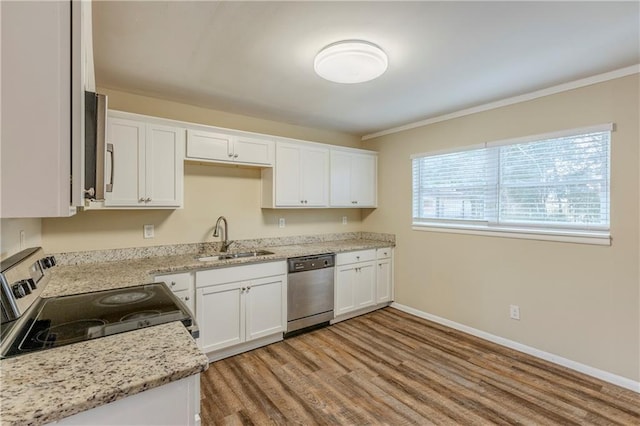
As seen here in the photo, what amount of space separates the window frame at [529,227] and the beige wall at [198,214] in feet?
5.04

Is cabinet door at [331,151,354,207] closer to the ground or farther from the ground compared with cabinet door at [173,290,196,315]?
farther from the ground

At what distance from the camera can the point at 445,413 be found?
211 cm

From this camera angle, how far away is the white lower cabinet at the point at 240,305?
107 inches

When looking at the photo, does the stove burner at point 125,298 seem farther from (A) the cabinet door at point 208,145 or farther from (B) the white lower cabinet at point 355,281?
(B) the white lower cabinet at point 355,281

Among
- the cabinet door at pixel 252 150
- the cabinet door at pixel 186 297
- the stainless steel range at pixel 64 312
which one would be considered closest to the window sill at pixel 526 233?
the cabinet door at pixel 252 150

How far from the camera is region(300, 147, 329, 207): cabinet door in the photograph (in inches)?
147

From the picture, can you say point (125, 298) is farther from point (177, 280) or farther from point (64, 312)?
point (177, 280)

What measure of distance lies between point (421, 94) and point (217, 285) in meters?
2.56

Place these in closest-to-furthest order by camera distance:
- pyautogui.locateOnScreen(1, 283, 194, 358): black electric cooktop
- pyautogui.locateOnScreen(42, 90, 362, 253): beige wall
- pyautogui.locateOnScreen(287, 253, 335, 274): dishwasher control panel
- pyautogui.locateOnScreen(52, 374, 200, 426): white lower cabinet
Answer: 1. pyautogui.locateOnScreen(52, 374, 200, 426): white lower cabinet
2. pyautogui.locateOnScreen(1, 283, 194, 358): black electric cooktop
3. pyautogui.locateOnScreen(42, 90, 362, 253): beige wall
4. pyautogui.locateOnScreen(287, 253, 335, 274): dishwasher control panel

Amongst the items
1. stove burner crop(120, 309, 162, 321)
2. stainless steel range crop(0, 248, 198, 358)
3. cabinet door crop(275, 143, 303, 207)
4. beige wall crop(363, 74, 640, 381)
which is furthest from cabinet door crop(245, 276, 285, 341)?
beige wall crop(363, 74, 640, 381)

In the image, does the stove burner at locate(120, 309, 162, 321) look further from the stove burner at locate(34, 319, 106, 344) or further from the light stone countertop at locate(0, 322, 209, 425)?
the light stone countertop at locate(0, 322, 209, 425)

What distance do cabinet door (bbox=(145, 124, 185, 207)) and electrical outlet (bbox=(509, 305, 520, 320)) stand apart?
10.9 ft

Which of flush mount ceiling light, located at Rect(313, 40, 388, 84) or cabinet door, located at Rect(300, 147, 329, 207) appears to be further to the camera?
cabinet door, located at Rect(300, 147, 329, 207)

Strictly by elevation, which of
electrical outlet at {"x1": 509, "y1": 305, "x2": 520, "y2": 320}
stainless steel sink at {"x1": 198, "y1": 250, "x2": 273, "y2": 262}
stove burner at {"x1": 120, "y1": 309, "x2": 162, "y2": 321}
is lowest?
electrical outlet at {"x1": 509, "y1": 305, "x2": 520, "y2": 320}
